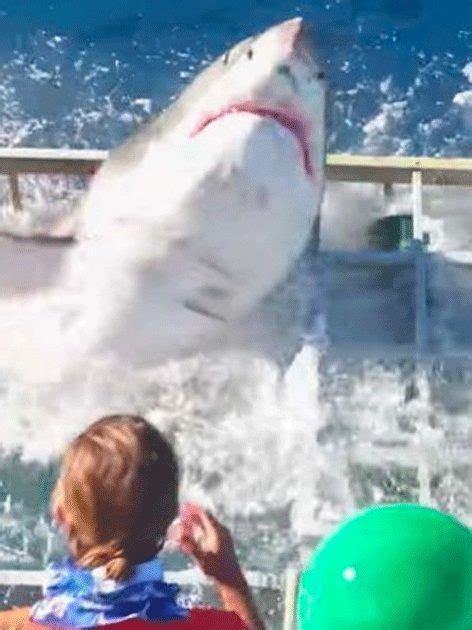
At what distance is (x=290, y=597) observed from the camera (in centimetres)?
193

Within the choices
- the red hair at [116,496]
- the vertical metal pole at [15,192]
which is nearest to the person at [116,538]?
the red hair at [116,496]

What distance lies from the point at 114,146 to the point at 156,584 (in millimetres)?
1638

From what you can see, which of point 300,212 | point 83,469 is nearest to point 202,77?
point 300,212

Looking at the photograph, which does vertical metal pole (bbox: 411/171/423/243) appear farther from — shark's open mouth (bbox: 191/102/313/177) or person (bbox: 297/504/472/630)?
person (bbox: 297/504/472/630)

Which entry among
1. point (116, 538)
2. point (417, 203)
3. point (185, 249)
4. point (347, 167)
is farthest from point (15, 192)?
point (116, 538)

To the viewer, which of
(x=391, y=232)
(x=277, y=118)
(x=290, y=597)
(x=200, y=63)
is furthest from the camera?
(x=200, y=63)

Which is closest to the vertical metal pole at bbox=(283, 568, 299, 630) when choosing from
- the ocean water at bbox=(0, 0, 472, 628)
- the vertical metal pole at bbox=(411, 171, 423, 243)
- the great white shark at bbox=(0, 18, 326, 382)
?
the ocean water at bbox=(0, 0, 472, 628)

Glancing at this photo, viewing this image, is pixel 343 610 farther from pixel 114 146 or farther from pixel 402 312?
pixel 114 146

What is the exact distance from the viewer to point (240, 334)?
239cm

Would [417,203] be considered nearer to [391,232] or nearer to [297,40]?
[391,232]

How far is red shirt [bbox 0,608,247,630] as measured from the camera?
4.27 ft

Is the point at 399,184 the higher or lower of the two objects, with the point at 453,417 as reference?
higher

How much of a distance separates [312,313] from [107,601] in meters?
1.18

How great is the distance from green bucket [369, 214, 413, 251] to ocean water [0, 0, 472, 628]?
0.02 m
